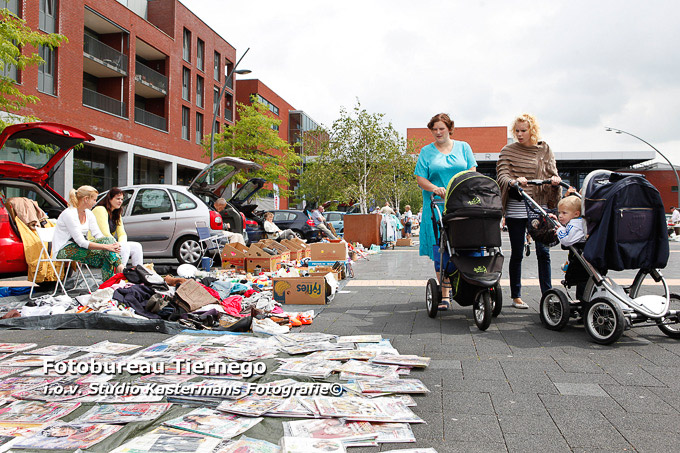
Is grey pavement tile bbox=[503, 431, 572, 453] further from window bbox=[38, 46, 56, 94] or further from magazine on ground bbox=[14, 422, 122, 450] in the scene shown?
window bbox=[38, 46, 56, 94]

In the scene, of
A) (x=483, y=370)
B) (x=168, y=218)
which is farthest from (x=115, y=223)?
(x=483, y=370)

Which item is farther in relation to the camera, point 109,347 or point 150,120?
point 150,120

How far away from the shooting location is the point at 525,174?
19.1 feet

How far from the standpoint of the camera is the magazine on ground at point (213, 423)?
2490mm

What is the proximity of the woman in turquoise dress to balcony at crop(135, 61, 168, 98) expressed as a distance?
90.7 feet

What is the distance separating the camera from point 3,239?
716 centimetres

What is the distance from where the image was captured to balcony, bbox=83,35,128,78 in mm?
25969

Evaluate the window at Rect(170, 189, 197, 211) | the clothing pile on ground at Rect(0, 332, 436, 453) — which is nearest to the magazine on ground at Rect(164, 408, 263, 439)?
the clothing pile on ground at Rect(0, 332, 436, 453)

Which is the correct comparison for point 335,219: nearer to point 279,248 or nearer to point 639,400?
point 279,248

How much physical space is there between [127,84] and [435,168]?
26967 mm

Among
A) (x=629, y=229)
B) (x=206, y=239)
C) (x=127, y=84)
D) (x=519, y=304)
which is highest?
(x=127, y=84)

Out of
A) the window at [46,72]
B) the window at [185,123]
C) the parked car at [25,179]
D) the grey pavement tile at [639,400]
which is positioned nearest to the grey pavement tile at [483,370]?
the grey pavement tile at [639,400]

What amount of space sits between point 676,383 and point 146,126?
30.4 m

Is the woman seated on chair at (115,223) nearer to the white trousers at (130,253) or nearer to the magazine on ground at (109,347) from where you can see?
the white trousers at (130,253)
